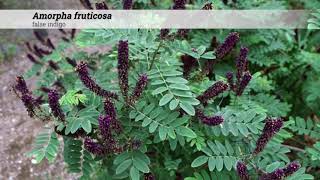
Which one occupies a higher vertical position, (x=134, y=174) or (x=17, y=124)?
(x=134, y=174)

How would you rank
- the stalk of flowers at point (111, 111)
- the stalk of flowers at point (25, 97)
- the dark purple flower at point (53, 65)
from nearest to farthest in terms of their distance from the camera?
the stalk of flowers at point (111, 111) < the stalk of flowers at point (25, 97) < the dark purple flower at point (53, 65)

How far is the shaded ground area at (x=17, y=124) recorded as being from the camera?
3477mm

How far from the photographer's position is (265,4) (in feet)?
9.72

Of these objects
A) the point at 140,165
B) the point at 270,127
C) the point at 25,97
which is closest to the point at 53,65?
the point at 25,97

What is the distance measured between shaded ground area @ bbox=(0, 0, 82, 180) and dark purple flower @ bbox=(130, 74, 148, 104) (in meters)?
1.58

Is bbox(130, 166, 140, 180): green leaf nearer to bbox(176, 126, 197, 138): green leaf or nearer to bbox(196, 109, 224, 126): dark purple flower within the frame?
bbox(176, 126, 197, 138): green leaf

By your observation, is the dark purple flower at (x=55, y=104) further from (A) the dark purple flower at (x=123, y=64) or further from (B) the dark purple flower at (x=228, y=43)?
(B) the dark purple flower at (x=228, y=43)

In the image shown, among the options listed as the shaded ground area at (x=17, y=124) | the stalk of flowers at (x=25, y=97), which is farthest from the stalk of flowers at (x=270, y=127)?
the shaded ground area at (x=17, y=124)

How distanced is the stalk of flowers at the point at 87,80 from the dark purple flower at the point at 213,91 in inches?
13.1

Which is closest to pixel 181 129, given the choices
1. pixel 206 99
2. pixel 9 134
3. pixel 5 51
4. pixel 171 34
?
pixel 206 99

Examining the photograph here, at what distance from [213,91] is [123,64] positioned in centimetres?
36

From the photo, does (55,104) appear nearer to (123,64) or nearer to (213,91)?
(123,64)

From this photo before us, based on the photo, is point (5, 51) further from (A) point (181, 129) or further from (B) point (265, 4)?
(A) point (181, 129)

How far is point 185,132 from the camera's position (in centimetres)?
181
